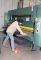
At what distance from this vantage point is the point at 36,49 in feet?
20.4

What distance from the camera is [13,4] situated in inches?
430

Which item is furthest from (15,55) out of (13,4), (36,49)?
(13,4)

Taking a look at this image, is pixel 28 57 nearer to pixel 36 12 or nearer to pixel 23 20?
pixel 36 12

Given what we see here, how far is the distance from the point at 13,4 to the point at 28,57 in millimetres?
6367

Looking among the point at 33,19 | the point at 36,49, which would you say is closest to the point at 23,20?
the point at 33,19

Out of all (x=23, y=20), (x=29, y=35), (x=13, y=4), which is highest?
(x=13, y=4)

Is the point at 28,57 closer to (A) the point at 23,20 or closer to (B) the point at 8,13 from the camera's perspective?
(A) the point at 23,20

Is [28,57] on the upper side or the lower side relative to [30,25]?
lower

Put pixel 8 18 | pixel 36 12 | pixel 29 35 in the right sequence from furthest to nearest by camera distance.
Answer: pixel 8 18
pixel 29 35
pixel 36 12

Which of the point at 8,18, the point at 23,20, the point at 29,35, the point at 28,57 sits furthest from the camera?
the point at 8,18

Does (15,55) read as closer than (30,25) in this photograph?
Yes

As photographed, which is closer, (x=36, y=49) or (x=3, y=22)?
(x=36, y=49)

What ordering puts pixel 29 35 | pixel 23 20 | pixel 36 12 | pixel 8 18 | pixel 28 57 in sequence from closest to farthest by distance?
pixel 28 57 → pixel 36 12 → pixel 29 35 → pixel 23 20 → pixel 8 18

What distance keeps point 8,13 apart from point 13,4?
0.84 meters
